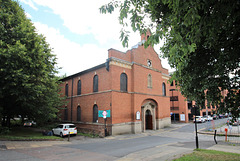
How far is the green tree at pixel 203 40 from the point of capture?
4660 mm

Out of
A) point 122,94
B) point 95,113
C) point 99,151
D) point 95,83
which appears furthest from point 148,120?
point 99,151

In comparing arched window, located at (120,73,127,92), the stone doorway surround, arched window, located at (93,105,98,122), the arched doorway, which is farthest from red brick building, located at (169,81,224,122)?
arched window, located at (93,105,98,122)

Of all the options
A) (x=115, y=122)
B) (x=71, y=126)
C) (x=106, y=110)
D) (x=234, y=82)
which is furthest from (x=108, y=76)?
(x=234, y=82)

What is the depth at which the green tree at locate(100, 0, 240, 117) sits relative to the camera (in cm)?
466

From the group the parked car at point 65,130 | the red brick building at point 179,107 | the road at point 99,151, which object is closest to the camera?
the road at point 99,151

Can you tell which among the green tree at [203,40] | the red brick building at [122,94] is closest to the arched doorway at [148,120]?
the red brick building at [122,94]

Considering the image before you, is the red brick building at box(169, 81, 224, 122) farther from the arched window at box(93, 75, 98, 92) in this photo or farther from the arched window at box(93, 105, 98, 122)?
the arched window at box(93, 105, 98, 122)

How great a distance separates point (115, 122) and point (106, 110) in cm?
193

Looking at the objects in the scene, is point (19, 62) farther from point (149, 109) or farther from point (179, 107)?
point (179, 107)

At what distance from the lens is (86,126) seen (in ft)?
79.0

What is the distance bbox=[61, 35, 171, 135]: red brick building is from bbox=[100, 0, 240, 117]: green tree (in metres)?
13.6

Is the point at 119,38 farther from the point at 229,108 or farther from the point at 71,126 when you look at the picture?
the point at 71,126

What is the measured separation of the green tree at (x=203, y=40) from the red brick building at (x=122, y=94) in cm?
1358

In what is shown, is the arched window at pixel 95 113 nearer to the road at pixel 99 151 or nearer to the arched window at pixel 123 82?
the arched window at pixel 123 82
